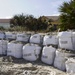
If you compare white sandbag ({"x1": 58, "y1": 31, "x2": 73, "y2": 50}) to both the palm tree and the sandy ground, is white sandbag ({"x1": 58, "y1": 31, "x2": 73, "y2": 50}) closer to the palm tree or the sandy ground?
the sandy ground

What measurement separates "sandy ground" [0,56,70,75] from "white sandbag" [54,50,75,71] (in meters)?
0.15

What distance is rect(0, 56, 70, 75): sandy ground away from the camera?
6.29 meters

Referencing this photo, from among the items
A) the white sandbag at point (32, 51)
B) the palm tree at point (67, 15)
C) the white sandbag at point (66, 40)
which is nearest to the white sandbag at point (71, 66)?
the white sandbag at point (66, 40)

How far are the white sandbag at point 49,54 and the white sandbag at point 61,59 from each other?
0.38m

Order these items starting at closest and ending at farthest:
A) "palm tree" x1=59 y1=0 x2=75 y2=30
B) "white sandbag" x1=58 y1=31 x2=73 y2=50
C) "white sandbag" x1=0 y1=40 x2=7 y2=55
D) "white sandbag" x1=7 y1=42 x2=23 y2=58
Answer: "white sandbag" x1=58 y1=31 x2=73 y2=50
"white sandbag" x1=7 y1=42 x2=23 y2=58
"white sandbag" x1=0 y1=40 x2=7 y2=55
"palm tree" x1=59 y1=0 x2=75 y2=30

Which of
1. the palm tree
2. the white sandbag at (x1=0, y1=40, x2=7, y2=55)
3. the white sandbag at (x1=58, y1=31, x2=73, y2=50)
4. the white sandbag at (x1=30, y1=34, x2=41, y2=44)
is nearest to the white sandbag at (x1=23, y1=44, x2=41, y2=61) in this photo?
the white sandbag at (x1=30, y1=34, x2=41, y2=44)

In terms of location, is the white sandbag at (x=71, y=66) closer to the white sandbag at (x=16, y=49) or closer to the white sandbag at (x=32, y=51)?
the white sandbag at (x=32, y=51)

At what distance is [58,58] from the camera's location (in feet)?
21.8

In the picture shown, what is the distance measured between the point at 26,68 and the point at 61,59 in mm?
1065

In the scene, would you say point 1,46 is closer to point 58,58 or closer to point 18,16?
point 58,58

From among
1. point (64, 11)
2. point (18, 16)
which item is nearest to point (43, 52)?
point (64, 11)

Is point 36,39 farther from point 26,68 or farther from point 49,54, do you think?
point 26,68

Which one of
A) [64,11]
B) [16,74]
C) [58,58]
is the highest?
[64,11]

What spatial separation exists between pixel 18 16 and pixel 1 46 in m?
15.2
